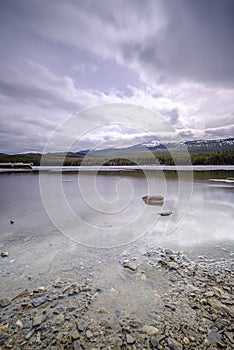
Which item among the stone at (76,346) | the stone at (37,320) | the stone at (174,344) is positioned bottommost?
the stone at (76,346)

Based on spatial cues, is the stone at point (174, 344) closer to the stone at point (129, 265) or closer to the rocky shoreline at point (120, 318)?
the rocky shoreline at point (120, 318)

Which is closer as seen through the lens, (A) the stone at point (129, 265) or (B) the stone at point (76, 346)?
(B) the stone at point (76, 346)

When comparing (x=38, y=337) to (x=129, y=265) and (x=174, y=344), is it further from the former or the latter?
(x=129, y=265)

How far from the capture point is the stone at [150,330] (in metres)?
2.74

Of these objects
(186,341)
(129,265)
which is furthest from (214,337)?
(129,265)

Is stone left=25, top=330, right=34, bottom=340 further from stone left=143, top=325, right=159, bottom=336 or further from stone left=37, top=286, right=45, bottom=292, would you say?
stone left=143, top=325, right=159, bottom=336

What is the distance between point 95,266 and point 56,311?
1520 millimetres

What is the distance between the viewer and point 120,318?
9.98 feet

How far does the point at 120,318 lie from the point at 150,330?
522mm

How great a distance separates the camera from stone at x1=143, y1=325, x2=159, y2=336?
2742mm

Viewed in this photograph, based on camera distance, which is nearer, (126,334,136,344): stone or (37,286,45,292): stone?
(126,334,136,344): stone

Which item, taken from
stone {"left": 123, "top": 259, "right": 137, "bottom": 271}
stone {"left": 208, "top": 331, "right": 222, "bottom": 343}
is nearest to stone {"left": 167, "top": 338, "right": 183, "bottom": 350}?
stone {"left": 208, "top": 331, "right": 222, "bottom": 343}

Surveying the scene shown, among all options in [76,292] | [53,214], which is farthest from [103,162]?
[76,292]

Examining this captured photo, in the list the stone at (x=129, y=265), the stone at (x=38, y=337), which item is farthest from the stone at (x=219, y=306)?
the stone at (x=38, y=337)
